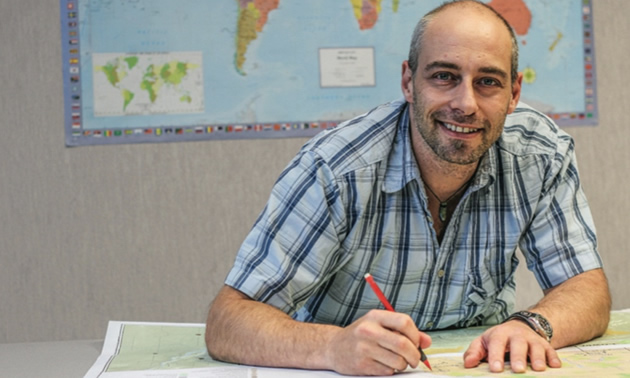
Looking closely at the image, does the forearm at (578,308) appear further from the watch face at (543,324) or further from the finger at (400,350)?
the finger at (400,350)

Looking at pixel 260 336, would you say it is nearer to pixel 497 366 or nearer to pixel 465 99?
pixel 497 366

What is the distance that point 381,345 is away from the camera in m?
1.03

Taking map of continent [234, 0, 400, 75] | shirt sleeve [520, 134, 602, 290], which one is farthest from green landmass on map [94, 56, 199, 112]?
shirt sleeve [520, 134, 602, 290]

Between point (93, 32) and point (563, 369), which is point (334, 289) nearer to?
point (563, 369)

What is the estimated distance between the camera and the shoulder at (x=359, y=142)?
134 cm

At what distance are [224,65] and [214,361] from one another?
131 centimetres

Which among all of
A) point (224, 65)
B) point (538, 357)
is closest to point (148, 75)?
point (224, 65)

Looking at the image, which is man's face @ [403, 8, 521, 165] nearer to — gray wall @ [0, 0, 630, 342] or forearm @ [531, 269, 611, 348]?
forearm @ [531, 269, 611, 348]

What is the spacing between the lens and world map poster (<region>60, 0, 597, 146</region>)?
7.56 feet

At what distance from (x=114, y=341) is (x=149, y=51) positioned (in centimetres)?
122

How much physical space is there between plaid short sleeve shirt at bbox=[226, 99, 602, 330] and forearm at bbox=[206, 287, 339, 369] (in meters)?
0.04

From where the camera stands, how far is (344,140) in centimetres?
139

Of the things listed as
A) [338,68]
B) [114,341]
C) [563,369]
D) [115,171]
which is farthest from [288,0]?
[563,369]

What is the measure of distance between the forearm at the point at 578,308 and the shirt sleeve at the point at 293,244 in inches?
14.9
